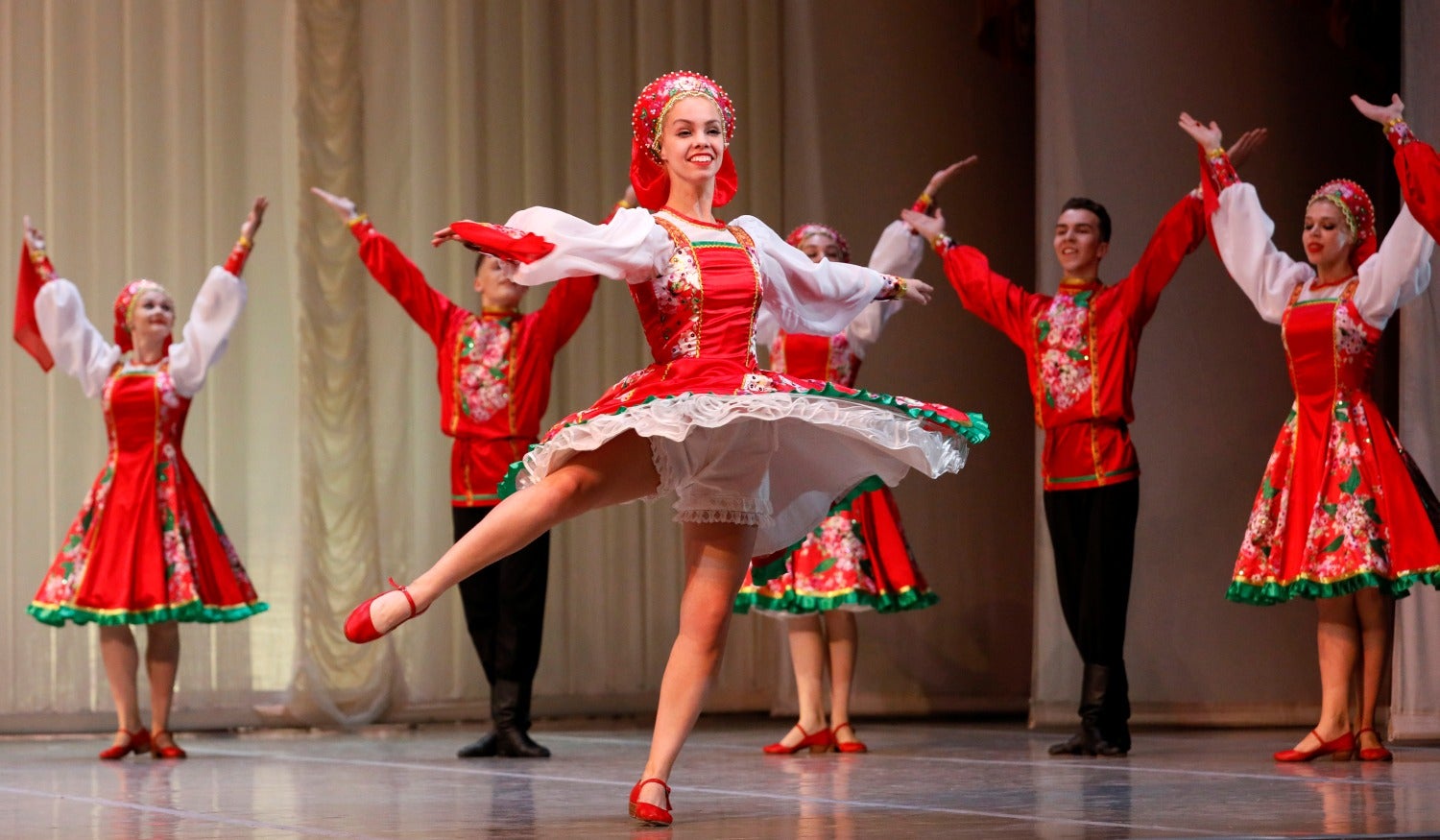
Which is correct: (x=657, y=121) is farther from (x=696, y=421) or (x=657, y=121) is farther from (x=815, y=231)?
(x=815, y=231)

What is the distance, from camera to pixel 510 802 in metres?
3.36

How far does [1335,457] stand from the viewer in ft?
13.9

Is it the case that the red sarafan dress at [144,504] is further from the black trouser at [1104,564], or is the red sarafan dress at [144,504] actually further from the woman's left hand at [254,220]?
the black trouser at [1104,564]

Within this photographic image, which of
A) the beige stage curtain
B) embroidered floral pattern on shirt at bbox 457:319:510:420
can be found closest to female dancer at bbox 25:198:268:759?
embroidered floral pattern on shirt at bbox 457:319:510:420

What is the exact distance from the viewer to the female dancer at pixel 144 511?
4.97 m

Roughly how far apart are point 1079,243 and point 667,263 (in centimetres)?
200

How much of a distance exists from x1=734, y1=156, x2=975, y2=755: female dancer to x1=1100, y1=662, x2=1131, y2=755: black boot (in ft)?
1.83

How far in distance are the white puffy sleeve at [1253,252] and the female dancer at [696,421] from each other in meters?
1.59

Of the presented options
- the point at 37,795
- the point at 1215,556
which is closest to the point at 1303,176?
the point at 1215,556

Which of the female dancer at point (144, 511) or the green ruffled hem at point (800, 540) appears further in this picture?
the female dancer at point (144, 511)

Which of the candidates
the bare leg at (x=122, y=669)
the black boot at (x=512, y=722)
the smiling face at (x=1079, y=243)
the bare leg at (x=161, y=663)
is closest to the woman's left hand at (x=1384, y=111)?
the smiling face at (x=1079, y=243)

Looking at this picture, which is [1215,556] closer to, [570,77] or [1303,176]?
[1303,176]

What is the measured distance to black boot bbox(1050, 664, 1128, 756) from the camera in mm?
4504

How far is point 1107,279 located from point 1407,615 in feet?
5.15
